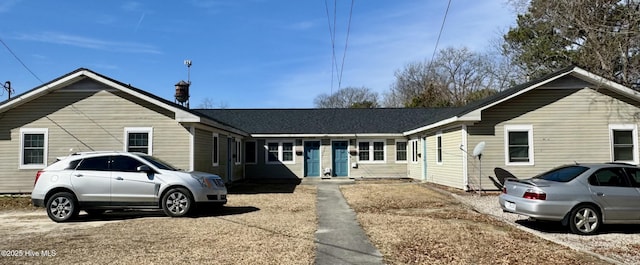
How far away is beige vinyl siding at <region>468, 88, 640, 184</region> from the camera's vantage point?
50.8ft

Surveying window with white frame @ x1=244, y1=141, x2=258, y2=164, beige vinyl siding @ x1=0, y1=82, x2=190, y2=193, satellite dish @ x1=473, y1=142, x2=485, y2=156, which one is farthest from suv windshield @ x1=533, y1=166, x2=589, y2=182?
window with white frame @ x1=244, y1=141, x2=258, y2=164

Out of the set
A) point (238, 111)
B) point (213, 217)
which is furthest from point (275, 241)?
point (238, 111)

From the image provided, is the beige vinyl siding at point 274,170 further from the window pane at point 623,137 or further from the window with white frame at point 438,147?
the window pane at point 623,137

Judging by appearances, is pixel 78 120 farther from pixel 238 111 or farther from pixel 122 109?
pixel 238 111

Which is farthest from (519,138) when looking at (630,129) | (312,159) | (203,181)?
(312,159)

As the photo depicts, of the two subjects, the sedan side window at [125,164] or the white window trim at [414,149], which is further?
the white window trim at [414,149]

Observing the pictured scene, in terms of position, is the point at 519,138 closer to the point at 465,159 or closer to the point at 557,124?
the point at 557,124

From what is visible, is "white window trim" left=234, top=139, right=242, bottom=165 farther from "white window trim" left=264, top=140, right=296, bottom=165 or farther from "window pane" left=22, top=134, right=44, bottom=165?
"window pane" left=22, top=134, right=44, bottom=165

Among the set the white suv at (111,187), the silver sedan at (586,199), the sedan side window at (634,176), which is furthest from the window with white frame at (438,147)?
the white suv at (111,187)

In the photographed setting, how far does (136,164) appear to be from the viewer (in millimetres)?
10133

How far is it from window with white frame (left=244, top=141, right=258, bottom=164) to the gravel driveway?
15.7 metres

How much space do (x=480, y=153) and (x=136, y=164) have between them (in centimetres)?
1079

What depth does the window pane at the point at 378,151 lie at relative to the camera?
24.4 metres

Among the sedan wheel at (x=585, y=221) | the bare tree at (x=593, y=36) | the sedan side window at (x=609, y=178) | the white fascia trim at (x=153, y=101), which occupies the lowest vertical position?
the sedan wheel at (x=585, y=221)
